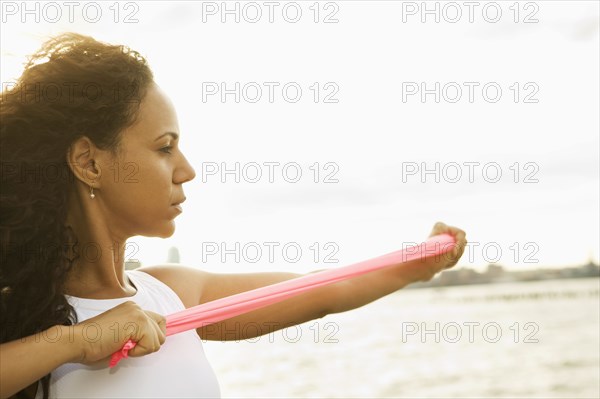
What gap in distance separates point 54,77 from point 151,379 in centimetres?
97

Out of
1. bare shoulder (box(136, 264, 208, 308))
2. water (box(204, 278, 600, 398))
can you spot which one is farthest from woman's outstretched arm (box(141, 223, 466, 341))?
water (box(204, 278, 600, 398))

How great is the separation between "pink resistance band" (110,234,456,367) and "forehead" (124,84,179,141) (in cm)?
56

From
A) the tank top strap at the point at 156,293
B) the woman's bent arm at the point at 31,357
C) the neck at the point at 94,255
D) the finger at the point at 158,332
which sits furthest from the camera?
the tank top strap at the point at 156,293

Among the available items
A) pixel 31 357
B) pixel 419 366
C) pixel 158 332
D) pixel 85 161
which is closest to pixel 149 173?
pixel 85 161

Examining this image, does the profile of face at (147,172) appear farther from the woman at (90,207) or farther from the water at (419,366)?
the water at (419,366)

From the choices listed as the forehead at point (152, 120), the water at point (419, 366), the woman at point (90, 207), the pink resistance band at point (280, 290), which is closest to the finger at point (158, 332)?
the woman at point (90, 207)

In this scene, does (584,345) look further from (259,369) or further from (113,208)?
(113,208)

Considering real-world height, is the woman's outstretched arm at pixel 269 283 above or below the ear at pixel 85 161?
below

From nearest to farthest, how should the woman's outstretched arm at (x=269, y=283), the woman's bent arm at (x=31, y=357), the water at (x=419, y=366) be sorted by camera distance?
the woman's bent arm at (x=31, y=357)
the woman's outstretched arm at (x=269, y=283)
the water at (x=419, y=366)

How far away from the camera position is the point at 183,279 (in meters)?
2.70

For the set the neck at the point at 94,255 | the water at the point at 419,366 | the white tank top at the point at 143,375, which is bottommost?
the water at the point at 419,366

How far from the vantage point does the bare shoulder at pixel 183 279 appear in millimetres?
2660

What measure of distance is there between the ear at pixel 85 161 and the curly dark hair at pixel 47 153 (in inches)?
0.7

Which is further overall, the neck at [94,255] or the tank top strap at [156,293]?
the tank top strap at [156,293]
